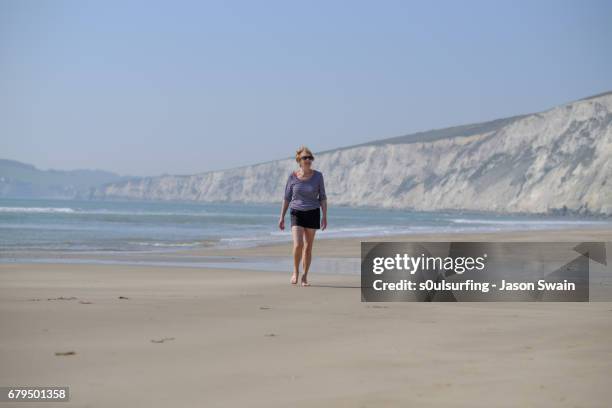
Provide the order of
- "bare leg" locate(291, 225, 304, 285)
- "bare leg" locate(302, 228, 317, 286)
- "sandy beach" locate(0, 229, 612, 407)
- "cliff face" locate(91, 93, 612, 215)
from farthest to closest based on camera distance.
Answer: "cliff face" locate(91, 93, 612, 215), "bare leg" locate(291, 225, 304, 285), "bare leg" locate(302, 228, 317, 286), "sandy beach" locate(0, 229, 612, 407)

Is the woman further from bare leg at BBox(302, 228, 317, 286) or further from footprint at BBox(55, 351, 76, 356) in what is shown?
footprint at BBox(55, 351, 76, 356)

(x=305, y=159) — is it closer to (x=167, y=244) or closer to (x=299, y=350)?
(x=299, y=350)

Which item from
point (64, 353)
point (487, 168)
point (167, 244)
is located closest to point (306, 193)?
point (64, 353)

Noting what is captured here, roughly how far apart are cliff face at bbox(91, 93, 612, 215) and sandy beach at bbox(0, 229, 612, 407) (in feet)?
258

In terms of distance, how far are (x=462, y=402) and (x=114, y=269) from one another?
8462 mm

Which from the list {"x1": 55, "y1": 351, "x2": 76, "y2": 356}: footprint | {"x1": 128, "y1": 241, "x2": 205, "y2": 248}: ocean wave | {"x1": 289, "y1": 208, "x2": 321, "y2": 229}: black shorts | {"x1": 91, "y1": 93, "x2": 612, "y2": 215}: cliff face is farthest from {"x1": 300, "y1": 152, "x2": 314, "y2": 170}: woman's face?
{"x1": 91, "y1": 93, "x2": 612, "y2": 215}: cliff face

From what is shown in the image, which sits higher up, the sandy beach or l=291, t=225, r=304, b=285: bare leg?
l=291, t=225, r=304, b=285: bare leg

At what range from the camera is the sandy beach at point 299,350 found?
371 centimetres

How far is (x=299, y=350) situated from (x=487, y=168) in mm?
116601

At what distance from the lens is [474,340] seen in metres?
5.17

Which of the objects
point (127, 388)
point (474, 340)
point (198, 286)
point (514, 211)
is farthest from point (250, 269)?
point (514, 211)

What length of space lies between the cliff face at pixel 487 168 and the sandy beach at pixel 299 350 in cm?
7864

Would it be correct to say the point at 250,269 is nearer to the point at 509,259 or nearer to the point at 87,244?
the point at 509,259

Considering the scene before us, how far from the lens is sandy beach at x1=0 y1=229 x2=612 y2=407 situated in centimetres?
371
